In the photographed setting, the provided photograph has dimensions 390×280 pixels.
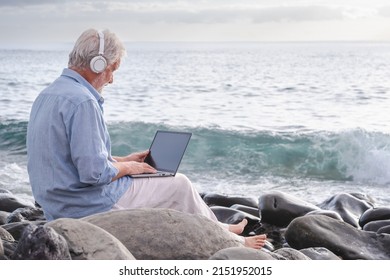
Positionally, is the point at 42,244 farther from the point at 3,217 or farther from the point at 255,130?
the point at 255,130

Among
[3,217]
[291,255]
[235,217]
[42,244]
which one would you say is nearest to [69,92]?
[42,244]

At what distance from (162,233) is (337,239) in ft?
6.27

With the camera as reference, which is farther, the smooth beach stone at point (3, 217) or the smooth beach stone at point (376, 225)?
the smooth beach stone at point (3, 217)

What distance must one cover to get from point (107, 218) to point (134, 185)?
0.49 meters

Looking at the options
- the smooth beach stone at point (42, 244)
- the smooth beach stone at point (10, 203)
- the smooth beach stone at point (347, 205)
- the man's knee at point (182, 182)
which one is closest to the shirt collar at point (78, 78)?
the man's knee at point (182, 182)

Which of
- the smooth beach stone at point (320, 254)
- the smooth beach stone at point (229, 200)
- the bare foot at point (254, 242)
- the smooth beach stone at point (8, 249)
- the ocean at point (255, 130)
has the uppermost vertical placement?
the smooth beach stone at point (8, 249)

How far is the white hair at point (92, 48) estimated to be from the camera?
510 centimetres

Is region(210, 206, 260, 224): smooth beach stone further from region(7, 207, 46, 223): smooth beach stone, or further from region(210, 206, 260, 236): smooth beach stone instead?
region(7, 207, 46, 223): smooth beach stone

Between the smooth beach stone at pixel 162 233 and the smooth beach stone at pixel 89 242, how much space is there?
327 millimetres

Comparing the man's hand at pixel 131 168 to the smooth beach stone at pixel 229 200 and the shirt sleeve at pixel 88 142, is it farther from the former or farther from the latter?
the smooth beach stone at pixel 229 200

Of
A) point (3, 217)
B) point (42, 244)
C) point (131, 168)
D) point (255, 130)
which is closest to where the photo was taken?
point (42, 244)

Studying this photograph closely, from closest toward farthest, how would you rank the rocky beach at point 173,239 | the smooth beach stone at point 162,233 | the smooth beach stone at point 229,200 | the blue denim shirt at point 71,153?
the rocky beach at point 173,239 → the smooth beach stone at point 162,233 → the blue denim shirt at point 71,153 → the smooth beach stone at point 229,200

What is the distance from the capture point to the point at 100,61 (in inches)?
200
